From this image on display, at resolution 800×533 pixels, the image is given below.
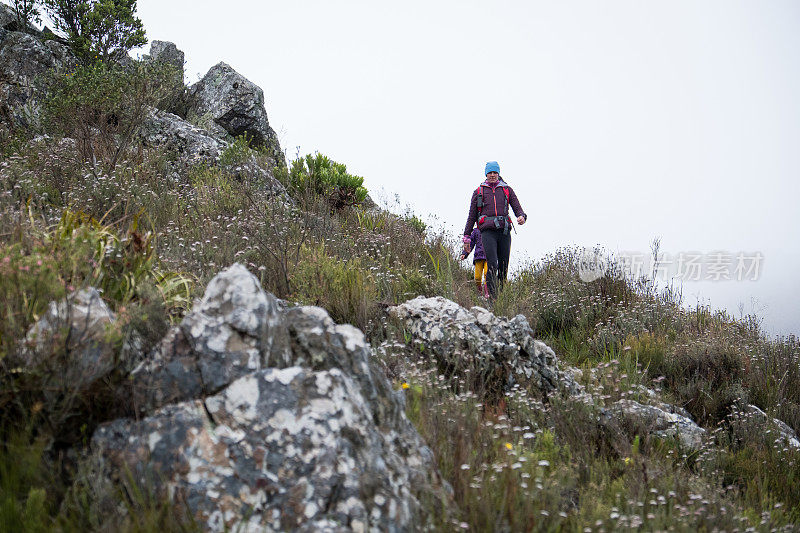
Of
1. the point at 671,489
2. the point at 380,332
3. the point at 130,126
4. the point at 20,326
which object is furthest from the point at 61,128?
the point at 671,489

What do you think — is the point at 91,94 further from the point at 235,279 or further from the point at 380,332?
the point at 235,279

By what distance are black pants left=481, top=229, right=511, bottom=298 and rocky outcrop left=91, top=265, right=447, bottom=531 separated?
21.0 feet

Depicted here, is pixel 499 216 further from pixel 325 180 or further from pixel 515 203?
pixel 325 180

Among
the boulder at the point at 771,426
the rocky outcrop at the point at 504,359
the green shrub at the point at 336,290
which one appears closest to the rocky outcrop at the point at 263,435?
the rocky outcrop at the point at 504,359

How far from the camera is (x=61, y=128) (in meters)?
10.1

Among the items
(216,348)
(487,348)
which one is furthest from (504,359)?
(216,348)

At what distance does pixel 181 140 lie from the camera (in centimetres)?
1123

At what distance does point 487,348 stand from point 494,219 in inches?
169

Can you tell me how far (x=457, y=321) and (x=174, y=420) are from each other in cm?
317

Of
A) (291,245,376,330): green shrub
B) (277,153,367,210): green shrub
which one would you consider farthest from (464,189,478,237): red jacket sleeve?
(291,245,376,330): green shrub

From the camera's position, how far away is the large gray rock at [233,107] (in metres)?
14.2

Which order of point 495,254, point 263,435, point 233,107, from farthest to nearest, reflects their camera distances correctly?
point 233,107, point 495,254, point 263,435

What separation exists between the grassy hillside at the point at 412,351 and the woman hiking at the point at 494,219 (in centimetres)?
48

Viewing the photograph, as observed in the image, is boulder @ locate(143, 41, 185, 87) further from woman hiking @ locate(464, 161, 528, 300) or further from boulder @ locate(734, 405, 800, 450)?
boulder @ locate(734, 405, 800, 450)
